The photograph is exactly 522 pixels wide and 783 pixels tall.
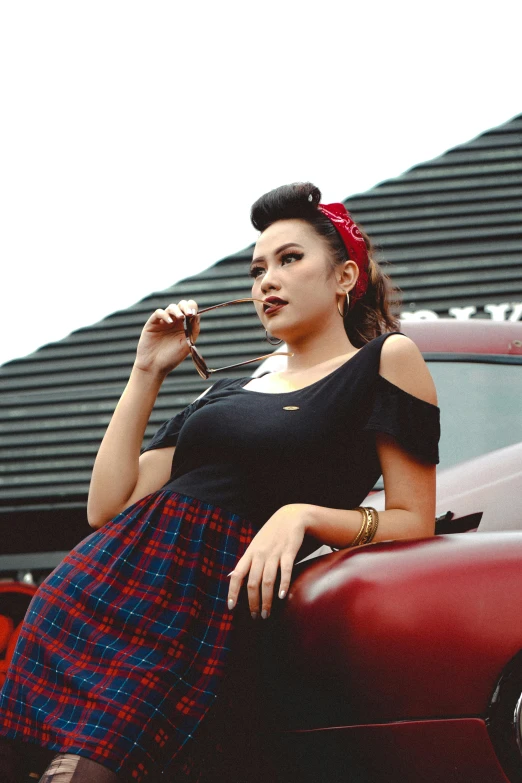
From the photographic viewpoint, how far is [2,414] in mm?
8586

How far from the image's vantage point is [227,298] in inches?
340

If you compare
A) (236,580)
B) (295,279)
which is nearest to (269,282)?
(295,279)

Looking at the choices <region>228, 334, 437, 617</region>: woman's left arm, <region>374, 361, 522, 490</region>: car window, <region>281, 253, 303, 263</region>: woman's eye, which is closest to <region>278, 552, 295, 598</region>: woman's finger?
<region>228, 334, 437, 617</region>: woman's left arm

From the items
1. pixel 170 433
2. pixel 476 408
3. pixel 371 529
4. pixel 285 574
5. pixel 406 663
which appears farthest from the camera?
pixel 476 408

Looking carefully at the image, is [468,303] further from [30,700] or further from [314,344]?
[30,700]

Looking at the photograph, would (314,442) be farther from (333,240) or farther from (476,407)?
(476,407)

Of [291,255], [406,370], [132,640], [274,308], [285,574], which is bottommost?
[132,640]

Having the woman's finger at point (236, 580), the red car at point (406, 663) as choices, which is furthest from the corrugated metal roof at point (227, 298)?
the red car at point (406, 663)

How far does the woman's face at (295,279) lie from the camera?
2.03 metres

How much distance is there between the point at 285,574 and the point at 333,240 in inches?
36.9

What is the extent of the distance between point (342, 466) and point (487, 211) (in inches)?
286

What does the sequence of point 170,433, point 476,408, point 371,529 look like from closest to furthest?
point 371,529 → point 170,433 → point 476,408

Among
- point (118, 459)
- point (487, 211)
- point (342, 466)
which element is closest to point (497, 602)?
point (342, 466)

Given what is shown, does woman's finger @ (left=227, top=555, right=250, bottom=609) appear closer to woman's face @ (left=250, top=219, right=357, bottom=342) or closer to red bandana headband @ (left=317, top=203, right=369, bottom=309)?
woman's face @ (left=250, top=219, right=357, bottom=342)
